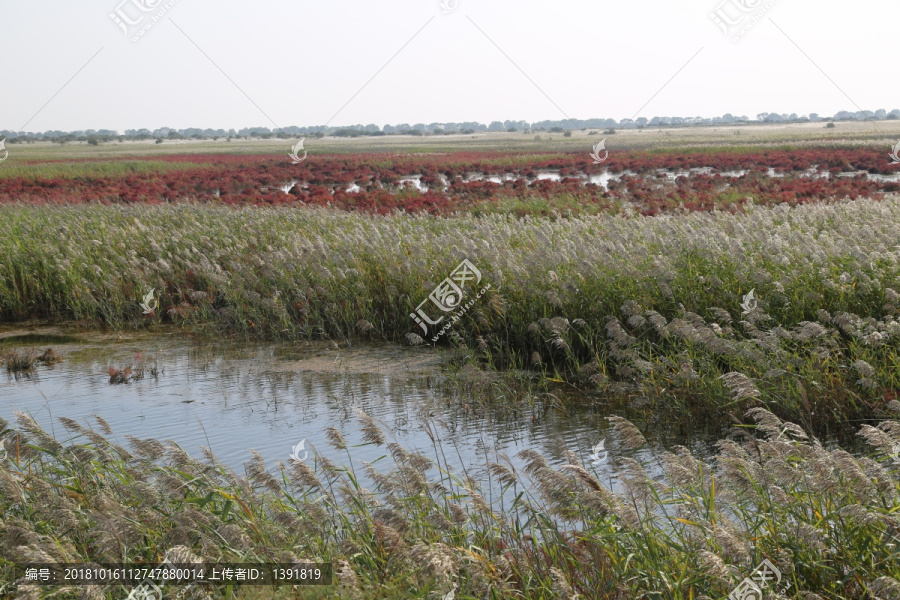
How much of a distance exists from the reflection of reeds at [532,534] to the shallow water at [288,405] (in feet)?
4.05

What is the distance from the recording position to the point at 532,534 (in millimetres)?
4035

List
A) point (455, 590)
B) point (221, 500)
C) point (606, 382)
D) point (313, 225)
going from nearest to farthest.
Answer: point (455, 590)
point (221, 500)
point (606, 382)
point (313, 225)

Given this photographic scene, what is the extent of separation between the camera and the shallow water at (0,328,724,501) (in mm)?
6793

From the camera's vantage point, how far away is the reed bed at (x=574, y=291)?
280 inches

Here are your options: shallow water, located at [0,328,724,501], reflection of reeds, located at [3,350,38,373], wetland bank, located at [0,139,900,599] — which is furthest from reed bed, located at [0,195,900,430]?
reflection of reeds, located at [3,350,38,373]

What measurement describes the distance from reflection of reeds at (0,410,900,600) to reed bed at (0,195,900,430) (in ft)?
3.16

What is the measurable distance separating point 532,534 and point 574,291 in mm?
5399

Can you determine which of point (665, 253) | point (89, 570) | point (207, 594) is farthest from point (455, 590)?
point (665, 253)

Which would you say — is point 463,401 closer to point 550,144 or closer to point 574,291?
point 574,291

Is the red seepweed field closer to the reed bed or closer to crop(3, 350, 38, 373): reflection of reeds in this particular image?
the reed bed

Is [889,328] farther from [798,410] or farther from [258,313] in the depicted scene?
[258,313]

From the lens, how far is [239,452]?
6.81 meters

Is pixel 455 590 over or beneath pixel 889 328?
beneath

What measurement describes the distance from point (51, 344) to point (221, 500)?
840cm
